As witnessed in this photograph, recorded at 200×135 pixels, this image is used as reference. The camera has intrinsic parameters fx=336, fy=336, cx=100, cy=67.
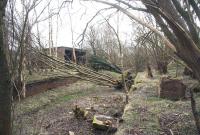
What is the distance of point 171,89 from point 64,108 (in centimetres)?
412

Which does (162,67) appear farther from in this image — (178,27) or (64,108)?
(178,27)

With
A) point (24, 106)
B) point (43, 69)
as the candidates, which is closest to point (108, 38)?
point (43, 69)

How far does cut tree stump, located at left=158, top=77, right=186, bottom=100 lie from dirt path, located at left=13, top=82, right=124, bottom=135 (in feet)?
5.16

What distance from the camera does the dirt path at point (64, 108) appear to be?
974cm

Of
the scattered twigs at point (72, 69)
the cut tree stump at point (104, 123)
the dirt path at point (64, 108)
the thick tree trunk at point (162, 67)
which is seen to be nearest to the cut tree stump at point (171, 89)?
the dirt path at point (64, 108)

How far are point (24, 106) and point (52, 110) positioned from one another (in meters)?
1.53

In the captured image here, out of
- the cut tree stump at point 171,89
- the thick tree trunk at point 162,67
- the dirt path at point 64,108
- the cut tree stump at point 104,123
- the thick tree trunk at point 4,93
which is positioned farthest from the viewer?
the thick tree trunk at point 162,67

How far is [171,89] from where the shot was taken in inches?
408

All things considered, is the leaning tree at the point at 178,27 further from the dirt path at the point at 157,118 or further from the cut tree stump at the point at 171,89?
the cut tree stump at the point at 171,89

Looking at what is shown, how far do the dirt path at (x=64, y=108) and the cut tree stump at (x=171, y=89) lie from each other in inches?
61.9

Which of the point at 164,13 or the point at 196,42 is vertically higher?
the point at 164,13

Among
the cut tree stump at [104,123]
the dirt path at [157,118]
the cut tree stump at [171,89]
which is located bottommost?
the cut tree stump at [104,123]

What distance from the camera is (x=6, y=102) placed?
4141 mm

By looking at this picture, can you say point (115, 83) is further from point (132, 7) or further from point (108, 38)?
point (108, 38)
